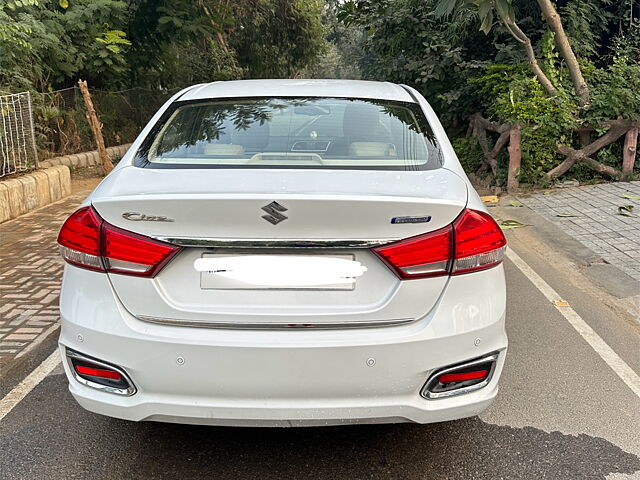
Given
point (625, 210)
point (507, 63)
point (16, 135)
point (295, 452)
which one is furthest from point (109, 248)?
point (507, 63)

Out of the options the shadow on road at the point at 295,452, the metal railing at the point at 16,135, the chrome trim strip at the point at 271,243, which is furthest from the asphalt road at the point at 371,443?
the metal railing at the point at 16,135

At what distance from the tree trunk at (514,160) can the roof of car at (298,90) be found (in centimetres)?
602

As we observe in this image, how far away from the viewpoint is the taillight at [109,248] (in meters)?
2.38

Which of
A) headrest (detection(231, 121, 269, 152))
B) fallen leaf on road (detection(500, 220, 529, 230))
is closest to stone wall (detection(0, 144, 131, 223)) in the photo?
headrest (detection(231, 121, 269, 152))

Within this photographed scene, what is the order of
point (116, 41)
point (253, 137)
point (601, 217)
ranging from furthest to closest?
point (116, 41) → point (601, 217) → point (253, 137)

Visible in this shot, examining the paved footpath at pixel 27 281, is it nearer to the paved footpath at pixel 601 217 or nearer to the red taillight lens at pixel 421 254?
the red taillight lens at pixel 421 254

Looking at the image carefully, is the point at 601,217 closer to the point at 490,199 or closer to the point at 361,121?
the point at 490,199

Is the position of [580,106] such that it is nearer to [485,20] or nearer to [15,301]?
[485,20]

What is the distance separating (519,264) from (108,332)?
14.8 feet

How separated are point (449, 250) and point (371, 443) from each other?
113cm

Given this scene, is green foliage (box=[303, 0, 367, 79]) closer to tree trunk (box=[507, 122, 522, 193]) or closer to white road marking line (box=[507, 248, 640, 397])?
tree trunk (box=[507, 122, 522, 193])

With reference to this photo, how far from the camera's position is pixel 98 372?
2.53m

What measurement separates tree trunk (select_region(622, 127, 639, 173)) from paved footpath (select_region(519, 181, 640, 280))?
323 millimetres

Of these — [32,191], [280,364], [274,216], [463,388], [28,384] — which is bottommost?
[32,191]
